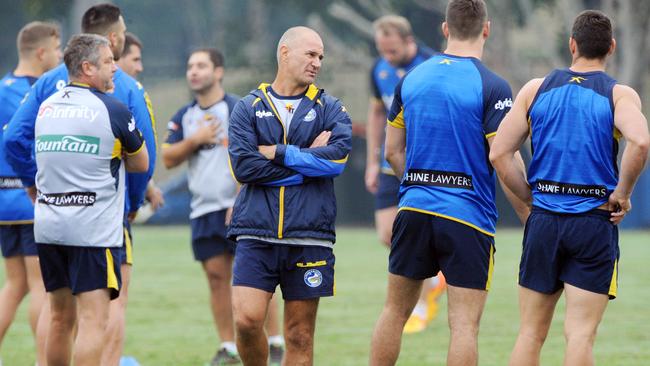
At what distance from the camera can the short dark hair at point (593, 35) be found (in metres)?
6.38

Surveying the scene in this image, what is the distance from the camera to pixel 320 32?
2972 centimetres

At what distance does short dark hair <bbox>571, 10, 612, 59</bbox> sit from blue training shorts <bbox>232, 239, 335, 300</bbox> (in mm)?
1801

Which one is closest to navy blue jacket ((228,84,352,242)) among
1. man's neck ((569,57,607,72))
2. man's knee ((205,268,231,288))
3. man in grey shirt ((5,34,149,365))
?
man in grey shirt ((5,34,149,365))

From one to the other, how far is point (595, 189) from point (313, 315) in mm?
1701

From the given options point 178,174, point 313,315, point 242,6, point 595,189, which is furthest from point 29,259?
point 242,6

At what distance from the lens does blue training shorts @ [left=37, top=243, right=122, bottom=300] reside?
6613 millimetres

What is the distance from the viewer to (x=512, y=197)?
6.78 meters

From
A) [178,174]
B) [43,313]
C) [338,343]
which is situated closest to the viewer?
[43,313]

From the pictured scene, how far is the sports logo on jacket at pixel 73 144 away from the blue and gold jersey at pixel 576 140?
7.91 ft

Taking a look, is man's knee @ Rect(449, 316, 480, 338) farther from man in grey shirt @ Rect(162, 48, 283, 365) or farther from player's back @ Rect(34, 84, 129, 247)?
man in grey shirt @ Rect(162, 48, 283, 365)

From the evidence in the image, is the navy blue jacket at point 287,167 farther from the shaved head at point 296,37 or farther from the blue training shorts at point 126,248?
the blue training shorts at point 126,248

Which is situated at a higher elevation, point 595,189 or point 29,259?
point 595,189

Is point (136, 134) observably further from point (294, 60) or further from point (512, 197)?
point (512, 197)

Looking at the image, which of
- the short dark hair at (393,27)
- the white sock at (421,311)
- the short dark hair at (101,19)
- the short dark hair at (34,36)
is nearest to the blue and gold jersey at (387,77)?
the short dark hair at (393,27)
